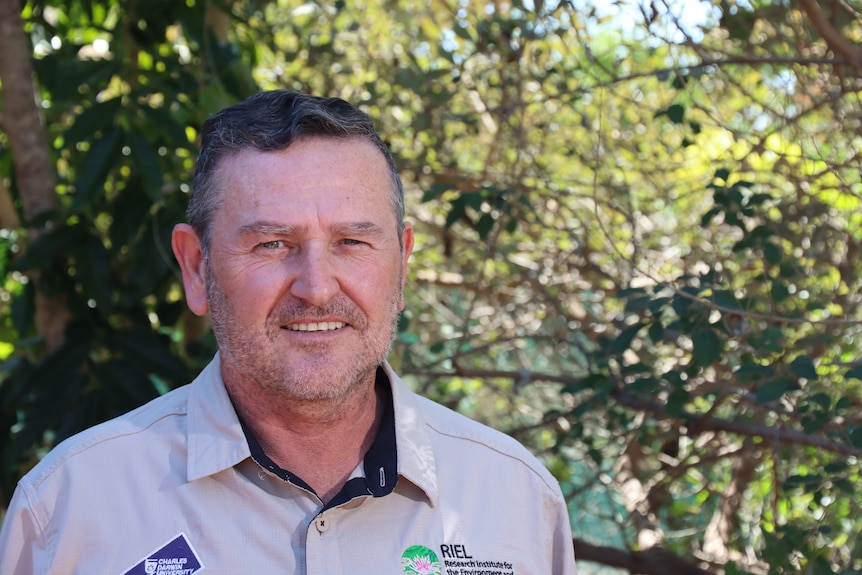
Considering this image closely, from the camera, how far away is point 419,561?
1.81 m

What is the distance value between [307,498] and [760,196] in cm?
177

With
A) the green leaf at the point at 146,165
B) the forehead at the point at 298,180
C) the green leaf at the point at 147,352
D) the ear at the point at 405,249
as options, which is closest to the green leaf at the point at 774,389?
the ear at the point at 405,249

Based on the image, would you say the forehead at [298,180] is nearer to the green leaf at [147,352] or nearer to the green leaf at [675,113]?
the green leaf at [147,352]

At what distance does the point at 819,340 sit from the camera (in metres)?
3.13

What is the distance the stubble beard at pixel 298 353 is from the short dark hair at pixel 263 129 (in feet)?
0.61

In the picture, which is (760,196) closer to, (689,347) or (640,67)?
(689,347)

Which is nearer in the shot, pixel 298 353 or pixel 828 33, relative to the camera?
pixel 298 353

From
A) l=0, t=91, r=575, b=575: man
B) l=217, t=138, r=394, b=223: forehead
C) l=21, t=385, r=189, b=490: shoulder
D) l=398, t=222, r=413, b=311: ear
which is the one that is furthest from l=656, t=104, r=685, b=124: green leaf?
l=21, t=385, r=189, b=490: shoulder

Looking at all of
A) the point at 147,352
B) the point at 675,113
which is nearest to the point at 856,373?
the point at 675,113

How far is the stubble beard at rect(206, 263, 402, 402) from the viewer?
6.05 ft

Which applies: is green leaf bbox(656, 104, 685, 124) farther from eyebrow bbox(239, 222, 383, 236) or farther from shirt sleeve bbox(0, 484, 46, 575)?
shirt sleeve bbox(0, 484, 46, 575)

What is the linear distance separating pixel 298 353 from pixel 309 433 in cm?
18

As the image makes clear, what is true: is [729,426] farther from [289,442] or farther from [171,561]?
[171,561]

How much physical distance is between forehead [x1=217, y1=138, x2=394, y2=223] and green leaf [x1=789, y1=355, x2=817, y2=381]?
1.36 metres
